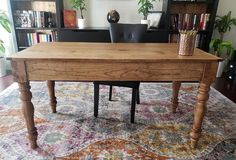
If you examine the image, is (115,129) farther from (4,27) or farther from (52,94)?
(4,27)

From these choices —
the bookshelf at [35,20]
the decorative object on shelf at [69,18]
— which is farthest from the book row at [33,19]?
the decorative object on shelf at [69,18]

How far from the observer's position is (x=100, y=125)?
5.88 feet

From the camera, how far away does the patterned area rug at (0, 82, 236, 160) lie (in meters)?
1.44

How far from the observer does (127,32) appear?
2.17 metres

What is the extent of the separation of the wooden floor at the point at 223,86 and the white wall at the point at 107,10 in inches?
59.8

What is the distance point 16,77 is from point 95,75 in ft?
1.65

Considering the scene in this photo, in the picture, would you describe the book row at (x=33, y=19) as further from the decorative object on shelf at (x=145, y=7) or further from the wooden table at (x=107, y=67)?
the wooden table at (x=107, y=67)

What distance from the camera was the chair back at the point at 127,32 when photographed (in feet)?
7.03

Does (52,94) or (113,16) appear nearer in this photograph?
(52,94)

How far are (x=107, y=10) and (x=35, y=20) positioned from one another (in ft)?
3.92

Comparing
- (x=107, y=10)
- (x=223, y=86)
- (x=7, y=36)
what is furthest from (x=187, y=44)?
(x=7, y=36)

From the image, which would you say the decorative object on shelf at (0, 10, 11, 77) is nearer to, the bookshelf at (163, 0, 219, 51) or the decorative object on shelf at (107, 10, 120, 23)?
the decorative object on shelf at (107, 10, 120, 23)

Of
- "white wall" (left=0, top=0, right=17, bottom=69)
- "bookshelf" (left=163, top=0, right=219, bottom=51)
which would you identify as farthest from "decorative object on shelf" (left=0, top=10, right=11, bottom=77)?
"bookshelf" (left=163, top=0, right=219, bottom=51)

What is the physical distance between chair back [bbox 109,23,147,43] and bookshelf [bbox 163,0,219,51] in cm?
111
